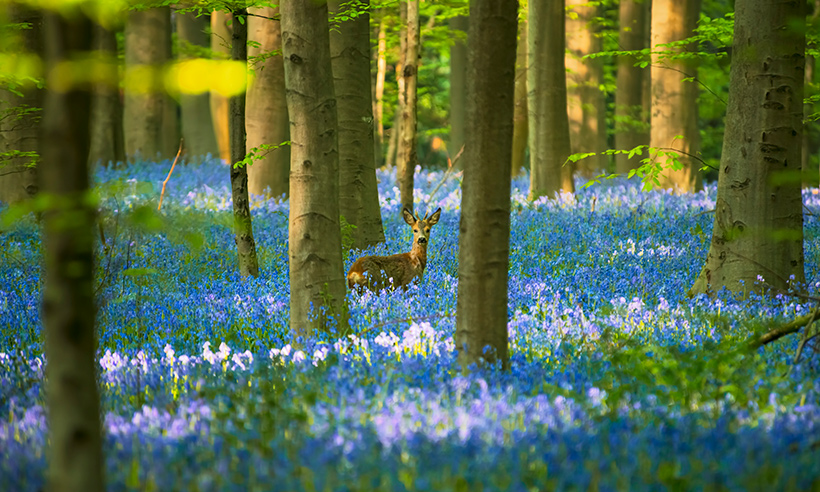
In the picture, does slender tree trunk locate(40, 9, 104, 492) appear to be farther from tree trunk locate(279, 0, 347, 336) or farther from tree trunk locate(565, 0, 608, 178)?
tree trunk locate(565, 0, 608, 178)

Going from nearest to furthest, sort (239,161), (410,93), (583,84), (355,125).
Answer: (239,161) → (355,125) → (410,93) → (583,84)

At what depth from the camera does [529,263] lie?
9.00m

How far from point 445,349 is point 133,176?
44.5 feet

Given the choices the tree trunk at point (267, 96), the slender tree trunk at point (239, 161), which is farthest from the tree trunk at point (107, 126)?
the slender tree trunk at point (239, 161)

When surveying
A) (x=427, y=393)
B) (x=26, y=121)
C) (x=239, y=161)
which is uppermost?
(x=26, y=121)

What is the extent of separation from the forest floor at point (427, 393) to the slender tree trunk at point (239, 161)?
2.30ft

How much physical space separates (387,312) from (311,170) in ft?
5.09

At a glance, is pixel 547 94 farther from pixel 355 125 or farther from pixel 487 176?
pixel 487 176

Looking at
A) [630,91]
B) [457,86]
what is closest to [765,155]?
[457,86]

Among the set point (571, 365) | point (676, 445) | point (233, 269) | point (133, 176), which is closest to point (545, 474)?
point (676, 445)

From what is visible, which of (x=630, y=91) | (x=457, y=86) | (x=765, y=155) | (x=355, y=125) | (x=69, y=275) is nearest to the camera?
Result: (x=69, y=275)

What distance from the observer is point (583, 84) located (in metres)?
21.7

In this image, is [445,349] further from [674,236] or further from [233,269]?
[674,236]

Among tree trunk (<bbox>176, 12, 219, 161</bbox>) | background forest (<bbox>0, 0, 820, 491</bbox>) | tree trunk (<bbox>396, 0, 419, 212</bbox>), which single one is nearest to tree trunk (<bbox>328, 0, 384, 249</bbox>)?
background forest (<bbox>0, 0, 820, 491</bbox>)
